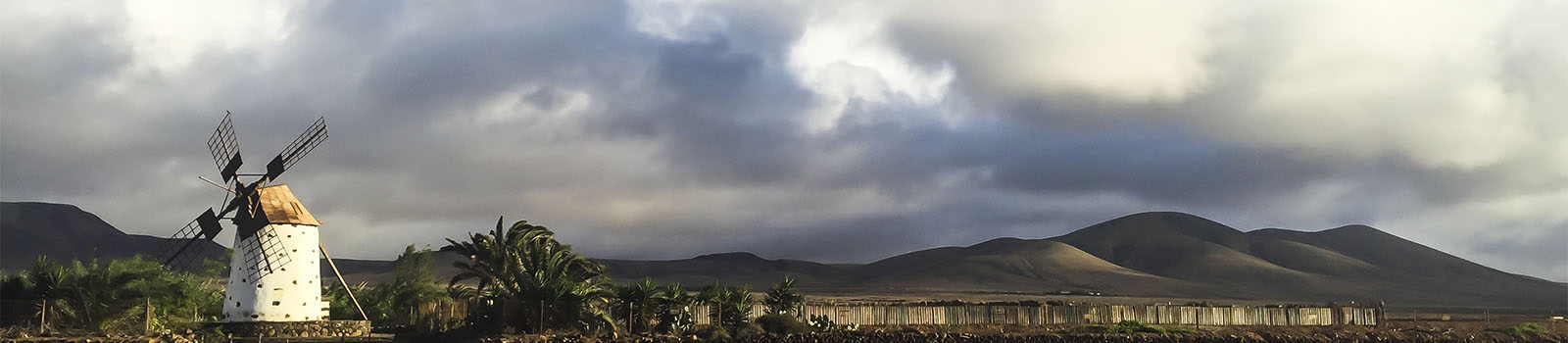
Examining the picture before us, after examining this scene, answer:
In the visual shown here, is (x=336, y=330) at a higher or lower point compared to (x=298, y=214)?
lower

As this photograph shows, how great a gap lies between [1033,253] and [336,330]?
480 feet

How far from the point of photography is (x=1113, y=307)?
5950 centimetres

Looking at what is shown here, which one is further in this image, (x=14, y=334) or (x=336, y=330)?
(x=336, y=330)

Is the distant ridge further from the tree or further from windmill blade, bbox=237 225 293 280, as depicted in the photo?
the tree

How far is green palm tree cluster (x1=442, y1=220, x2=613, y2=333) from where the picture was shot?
149 ft

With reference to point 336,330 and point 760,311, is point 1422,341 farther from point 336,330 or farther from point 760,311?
point 336,330

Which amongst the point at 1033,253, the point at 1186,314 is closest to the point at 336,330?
the point at 1186,314

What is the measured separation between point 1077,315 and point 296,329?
115 ft

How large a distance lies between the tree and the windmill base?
53.7 feet

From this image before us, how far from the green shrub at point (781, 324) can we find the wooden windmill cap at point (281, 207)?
65.9ft

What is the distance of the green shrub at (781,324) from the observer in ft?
157

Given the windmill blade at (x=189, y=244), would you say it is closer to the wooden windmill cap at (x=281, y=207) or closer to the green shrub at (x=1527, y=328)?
the wooden windmill cap at (x=281, y=207)

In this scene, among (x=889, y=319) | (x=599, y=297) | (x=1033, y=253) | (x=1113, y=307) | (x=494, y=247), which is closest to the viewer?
(x=599, y=297)

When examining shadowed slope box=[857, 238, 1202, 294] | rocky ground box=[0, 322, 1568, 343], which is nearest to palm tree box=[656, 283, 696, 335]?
rocky ground box=[0, 322, 1568, 343]
